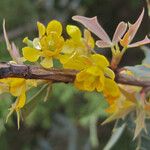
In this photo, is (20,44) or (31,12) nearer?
(20,44)

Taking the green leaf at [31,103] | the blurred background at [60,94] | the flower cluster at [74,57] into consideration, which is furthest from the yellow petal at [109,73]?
the blurred background at [60,94]

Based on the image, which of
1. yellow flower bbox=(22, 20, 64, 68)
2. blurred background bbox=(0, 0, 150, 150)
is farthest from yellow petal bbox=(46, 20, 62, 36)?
blurred background bbox=(0, 0, 150, 150)

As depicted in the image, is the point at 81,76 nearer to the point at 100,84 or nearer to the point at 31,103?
the point at 100,84

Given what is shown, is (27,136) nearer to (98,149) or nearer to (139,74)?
(98,149)

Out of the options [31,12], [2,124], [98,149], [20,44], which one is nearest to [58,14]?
[31,12]

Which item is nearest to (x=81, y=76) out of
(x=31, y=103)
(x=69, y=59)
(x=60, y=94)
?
(x=69, y=59)

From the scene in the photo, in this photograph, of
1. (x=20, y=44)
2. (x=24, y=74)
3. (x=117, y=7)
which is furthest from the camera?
(x=117, y=7)

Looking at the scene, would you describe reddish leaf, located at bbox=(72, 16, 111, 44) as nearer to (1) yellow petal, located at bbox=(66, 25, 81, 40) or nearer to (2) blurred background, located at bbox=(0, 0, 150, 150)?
(1) yellow petal, located at bbox=(66, 25, 81, 40)
